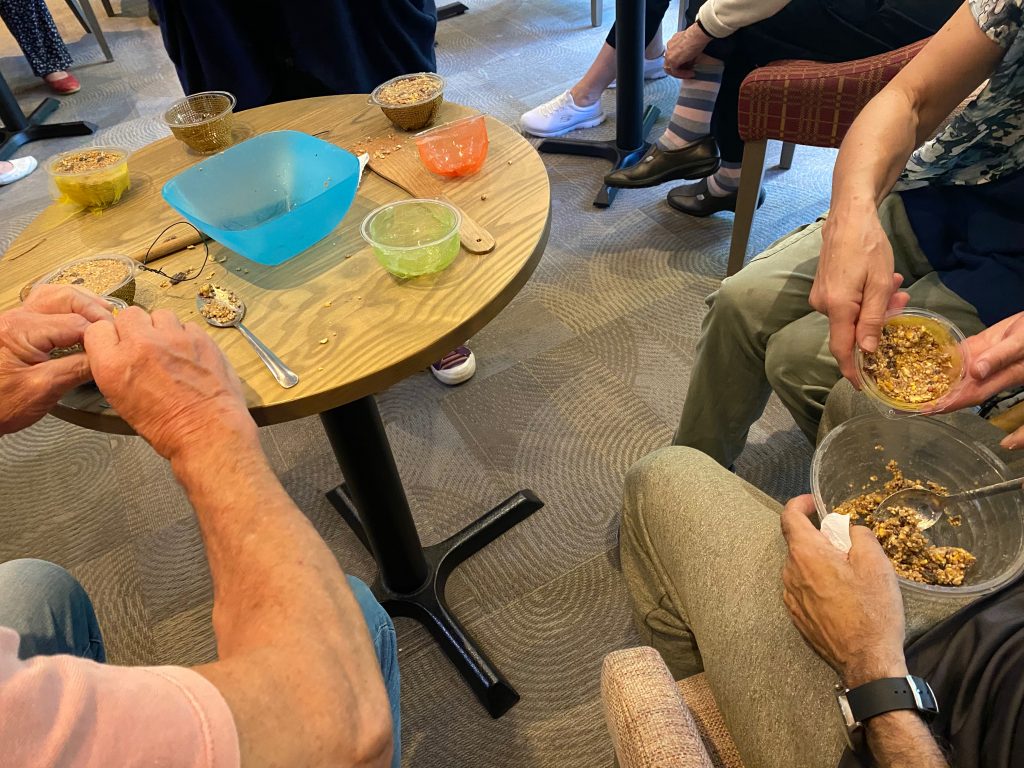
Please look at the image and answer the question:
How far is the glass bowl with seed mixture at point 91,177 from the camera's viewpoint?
1.15 m

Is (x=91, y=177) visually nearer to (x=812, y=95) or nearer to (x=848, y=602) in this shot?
(x=848, y=602)

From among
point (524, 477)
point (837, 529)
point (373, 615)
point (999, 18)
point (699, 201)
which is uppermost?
point (999, 18)

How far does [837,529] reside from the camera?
2.67 feet

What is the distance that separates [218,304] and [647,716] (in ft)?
2.49

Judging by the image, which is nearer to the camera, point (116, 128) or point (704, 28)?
point (704, 28)

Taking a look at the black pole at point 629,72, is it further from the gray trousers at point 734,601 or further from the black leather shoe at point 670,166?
the gray trousers at point 734,601

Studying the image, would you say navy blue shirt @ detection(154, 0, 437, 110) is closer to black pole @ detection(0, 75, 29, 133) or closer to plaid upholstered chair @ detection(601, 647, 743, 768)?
plaid upholstered chair @ detection(601, 647, 743, 768)

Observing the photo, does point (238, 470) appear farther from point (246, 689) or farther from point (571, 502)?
point (571, 502)

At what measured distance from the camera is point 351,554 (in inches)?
61.3

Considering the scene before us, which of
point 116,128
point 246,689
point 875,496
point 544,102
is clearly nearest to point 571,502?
point 875,496

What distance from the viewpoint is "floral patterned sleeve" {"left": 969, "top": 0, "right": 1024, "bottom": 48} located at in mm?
977

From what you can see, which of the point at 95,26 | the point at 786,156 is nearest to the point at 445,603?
the point at 786,156

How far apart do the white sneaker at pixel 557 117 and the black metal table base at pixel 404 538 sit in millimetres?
1741

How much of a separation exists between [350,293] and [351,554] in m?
0.80
